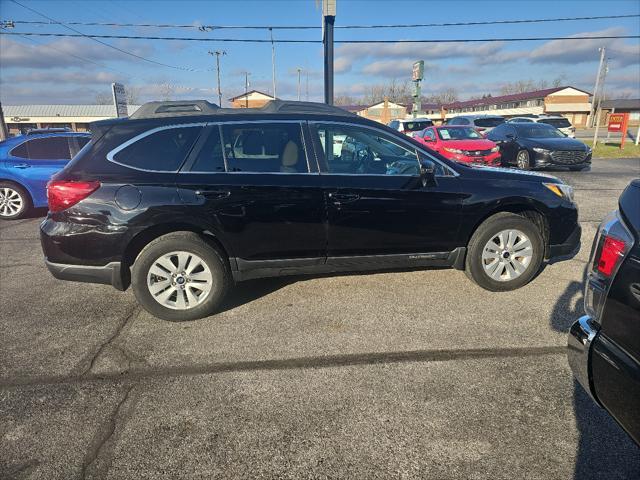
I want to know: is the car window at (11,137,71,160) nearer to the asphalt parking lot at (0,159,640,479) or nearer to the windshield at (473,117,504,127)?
the asphalt parking lot at (0,159,640,479)

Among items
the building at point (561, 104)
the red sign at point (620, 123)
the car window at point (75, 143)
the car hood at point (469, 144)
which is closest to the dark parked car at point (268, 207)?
the car window at point (75, 143)

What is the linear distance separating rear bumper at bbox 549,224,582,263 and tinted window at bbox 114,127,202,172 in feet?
11.9

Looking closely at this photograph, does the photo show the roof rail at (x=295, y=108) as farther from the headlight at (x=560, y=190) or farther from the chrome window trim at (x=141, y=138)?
the headlight at (x=560, y=190)

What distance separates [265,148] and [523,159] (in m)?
11.7

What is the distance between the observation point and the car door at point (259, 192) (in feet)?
11.2

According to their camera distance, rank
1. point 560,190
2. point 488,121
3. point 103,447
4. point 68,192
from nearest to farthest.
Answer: point 103,447 < point 68,192 < point 560,190 < point 488,121

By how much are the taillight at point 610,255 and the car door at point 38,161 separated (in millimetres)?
8490

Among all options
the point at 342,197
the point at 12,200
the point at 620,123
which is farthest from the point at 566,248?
the point at 620,123

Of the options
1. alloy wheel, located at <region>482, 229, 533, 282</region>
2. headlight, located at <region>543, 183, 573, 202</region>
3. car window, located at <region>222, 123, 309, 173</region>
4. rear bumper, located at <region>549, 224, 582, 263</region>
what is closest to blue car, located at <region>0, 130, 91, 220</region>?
car window, located at <region>222, 123, 309, 173</region>

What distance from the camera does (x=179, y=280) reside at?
3.50 metres

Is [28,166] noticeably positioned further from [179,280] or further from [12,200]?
[179,280]

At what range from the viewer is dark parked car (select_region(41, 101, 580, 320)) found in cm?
336

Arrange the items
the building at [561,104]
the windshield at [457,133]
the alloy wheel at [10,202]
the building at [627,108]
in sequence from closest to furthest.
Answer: the alloy wheel at [10,202], the windshield at [457,133], the building at [627,108], the building at [561,104]

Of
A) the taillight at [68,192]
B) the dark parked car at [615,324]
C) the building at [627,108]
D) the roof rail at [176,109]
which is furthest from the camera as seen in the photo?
the building at [627,108]
